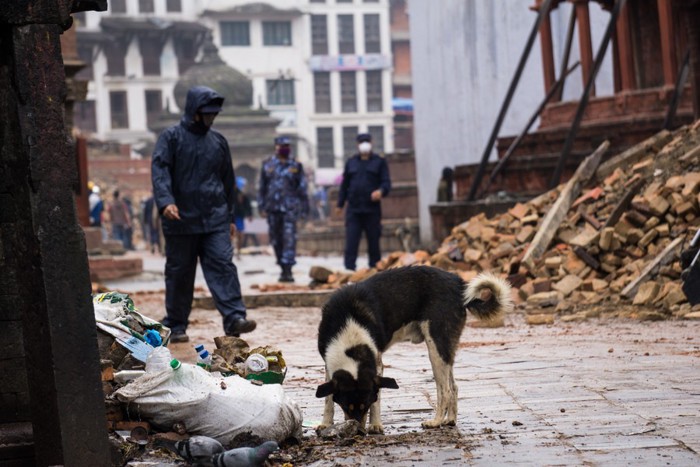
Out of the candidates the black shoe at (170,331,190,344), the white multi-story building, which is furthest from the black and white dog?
the white multi-story building

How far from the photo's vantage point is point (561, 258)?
48.4 feet

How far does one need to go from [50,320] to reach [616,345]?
598cm

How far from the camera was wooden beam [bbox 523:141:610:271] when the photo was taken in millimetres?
15180

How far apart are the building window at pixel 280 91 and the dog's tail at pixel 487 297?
84.9 meters

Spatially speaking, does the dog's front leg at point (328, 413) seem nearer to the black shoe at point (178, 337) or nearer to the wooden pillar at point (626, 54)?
the black shoe at point (178, 337)

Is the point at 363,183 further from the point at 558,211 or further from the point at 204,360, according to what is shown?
the point at 204,360

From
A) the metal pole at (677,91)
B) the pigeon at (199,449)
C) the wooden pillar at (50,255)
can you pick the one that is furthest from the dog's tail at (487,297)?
the metal pole at (677,91)

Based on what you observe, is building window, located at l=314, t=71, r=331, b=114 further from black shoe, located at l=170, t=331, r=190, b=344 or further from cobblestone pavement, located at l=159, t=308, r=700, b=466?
black shoe, located at l=170, t=331, r=190, b=344

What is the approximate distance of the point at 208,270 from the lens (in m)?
10.7

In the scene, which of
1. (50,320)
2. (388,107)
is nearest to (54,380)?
(50,320)

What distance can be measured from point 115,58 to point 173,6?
6.06 m

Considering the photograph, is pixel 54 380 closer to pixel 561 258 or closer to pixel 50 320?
pixel 50 320

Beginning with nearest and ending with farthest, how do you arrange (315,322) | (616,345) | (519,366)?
(519,366)
(616,345)
(315,322)

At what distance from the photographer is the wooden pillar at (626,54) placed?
901 inches
